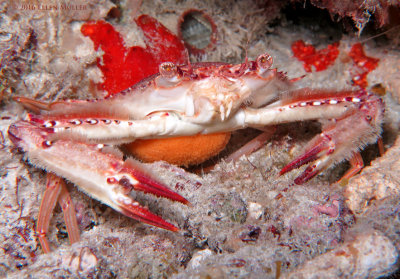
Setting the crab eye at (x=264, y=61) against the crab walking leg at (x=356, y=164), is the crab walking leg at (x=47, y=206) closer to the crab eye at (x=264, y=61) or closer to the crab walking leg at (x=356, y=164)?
the crab eye at (x=264, y=61)

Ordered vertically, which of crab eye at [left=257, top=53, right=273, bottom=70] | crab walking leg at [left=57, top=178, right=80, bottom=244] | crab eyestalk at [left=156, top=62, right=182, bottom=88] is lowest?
crab walking leg at [left=57, top=178, right=80, bottom=244]

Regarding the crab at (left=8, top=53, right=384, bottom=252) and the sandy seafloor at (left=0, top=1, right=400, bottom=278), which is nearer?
the sandy seafloor at (left=0, top=1, right=400, bottom=278)

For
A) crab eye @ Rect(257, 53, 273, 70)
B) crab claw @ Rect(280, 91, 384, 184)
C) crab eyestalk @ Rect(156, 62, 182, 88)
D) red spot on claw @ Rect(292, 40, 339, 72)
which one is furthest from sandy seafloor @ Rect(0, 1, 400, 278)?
red spot on claw @ Rect(292, 40, 339, 72)

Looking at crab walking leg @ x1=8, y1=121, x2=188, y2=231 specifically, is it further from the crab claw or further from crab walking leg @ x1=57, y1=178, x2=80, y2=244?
the crab claw

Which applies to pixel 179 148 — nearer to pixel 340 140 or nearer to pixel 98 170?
pixel 98 170

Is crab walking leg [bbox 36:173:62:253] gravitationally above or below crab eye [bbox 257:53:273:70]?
below

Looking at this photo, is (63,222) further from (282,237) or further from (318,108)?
(318,108)

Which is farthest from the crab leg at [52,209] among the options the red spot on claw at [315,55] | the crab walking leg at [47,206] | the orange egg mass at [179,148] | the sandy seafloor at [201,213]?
the red spot on claw at [315,55]
